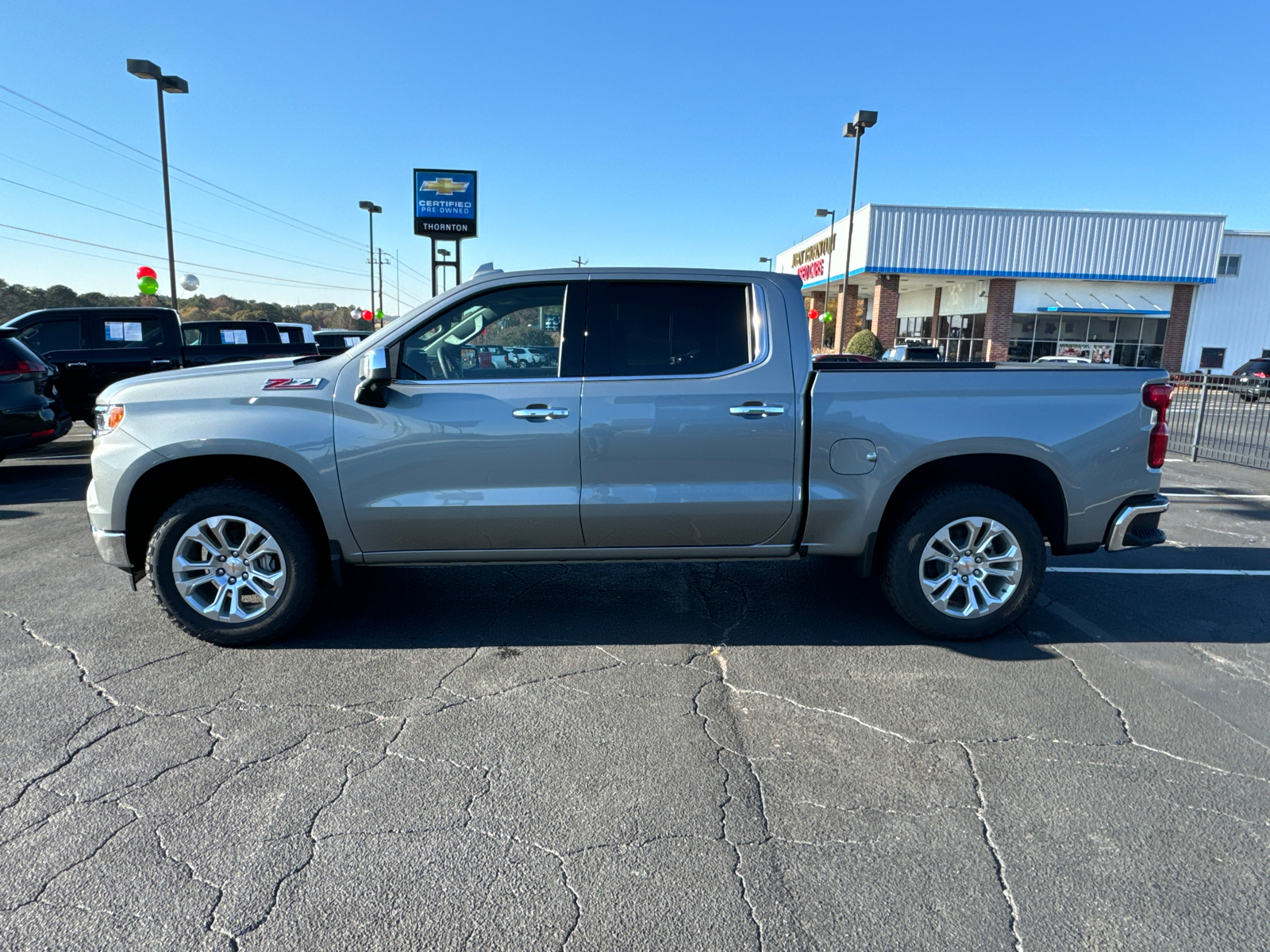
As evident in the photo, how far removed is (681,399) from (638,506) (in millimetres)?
599

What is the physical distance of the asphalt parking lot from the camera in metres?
2.33

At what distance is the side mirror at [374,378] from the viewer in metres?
3.90

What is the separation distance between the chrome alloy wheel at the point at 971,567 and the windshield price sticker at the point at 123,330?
11.4 metres

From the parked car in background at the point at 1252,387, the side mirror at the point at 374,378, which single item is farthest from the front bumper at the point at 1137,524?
the parked car in background at the point at 1252,387

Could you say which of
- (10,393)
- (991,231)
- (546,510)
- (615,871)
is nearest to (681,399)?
(546,510)

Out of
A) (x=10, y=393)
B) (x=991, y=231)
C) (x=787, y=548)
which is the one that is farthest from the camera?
(x=991, y=231)

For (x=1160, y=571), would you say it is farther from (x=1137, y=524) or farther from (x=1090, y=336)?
(x=1090, y=336)

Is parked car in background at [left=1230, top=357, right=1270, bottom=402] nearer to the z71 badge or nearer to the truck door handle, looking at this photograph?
the truck door handle

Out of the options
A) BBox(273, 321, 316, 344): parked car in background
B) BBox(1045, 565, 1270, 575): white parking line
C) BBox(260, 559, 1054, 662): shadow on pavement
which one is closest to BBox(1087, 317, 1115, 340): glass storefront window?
BBox(273, 321, 316, 344): parked car in background

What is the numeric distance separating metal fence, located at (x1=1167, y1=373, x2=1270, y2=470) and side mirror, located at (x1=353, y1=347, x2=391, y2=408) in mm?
11290

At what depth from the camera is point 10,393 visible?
28.0 ft

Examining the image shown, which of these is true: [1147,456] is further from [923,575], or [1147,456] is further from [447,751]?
[447,751]

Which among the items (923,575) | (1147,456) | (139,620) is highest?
(1147,456)

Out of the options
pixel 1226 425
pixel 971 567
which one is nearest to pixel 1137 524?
pixel 971 567
